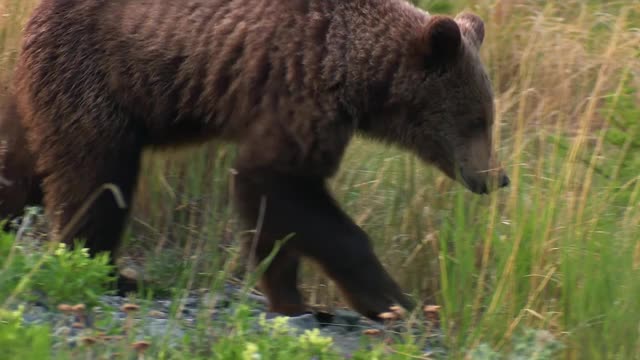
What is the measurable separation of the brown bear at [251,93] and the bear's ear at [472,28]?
0.55 feet

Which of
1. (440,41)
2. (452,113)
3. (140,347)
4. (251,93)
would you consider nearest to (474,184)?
(452,113)

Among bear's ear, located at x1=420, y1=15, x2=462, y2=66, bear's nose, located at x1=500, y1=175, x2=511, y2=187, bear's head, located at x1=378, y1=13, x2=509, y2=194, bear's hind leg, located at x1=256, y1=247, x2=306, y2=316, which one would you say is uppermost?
bear's ear, located at x1=420, y1=15, x2=462, y2=66

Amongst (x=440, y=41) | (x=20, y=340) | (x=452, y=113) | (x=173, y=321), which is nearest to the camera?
(x=20, y=340)

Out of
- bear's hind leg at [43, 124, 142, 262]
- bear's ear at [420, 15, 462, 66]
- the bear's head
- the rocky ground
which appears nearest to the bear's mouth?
the bear's head

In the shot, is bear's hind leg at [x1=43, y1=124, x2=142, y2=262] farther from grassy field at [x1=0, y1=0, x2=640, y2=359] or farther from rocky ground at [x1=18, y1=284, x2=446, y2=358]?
rocky ground at [x1=18, y1=284, x2=446, y2=358]

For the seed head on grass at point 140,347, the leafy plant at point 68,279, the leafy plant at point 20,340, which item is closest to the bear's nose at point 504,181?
the leafy plant at point 68,279

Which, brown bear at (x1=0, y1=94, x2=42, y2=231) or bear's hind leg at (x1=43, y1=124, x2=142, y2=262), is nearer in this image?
bear's hind leg at (x1=43, y1=124, x2=142, y2=262)

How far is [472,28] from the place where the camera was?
19.1 ft

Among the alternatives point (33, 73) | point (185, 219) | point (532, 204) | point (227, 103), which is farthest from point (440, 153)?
point (33, 73)

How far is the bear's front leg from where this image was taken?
5094mm

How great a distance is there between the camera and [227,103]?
17.7ft

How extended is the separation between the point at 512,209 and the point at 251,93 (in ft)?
4.16

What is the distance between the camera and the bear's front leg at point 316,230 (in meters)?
5.09

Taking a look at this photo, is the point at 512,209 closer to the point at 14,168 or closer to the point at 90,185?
the point at 90,185
